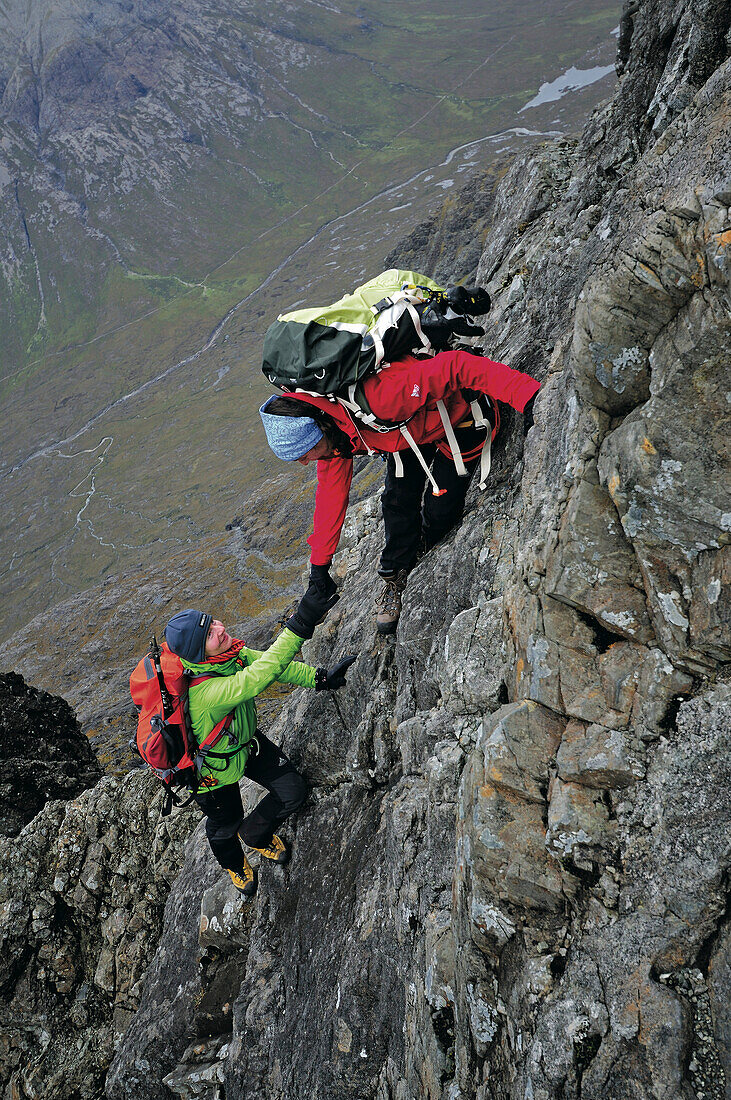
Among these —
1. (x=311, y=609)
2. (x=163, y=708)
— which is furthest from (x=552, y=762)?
(x=163, y=708)

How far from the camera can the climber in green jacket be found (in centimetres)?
964

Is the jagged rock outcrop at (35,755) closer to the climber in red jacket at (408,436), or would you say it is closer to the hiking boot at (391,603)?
the hiking boot at (391,603)

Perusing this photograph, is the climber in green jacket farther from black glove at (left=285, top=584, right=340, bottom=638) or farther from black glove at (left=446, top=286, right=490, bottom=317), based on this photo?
black glove at (left=446, top=286, right=490, bottom=317)

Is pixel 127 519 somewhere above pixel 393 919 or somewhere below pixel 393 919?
below

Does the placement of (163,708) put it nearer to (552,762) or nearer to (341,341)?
(341,341)

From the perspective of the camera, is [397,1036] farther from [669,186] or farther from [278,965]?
[669,186]

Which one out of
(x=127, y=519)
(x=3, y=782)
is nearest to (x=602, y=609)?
(x=3, y=782)

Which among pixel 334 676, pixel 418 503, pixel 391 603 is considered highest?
pixel 418 503

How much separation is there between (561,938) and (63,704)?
2332cm

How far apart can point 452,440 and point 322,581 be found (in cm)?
288

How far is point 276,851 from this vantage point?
11391 millimetres

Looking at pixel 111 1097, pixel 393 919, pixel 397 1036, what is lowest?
pixel 111 1097

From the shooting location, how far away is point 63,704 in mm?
24250

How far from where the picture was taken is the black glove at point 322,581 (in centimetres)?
957
